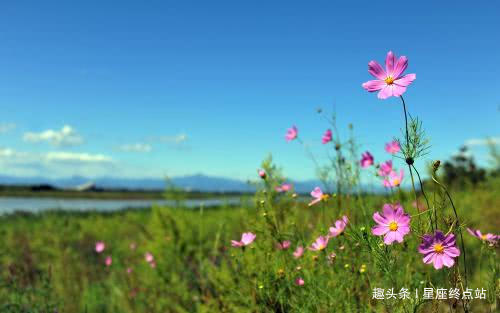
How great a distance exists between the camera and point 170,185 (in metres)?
5.43

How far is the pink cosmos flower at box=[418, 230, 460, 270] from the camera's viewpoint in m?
1.23

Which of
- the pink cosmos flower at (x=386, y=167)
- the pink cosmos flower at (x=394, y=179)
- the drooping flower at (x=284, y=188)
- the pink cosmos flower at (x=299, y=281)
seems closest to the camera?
the pink cosmos flower at (x=299, y=281)

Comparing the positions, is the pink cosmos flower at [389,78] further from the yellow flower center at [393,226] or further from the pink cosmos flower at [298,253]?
the pink cosmos flower at [298,253]

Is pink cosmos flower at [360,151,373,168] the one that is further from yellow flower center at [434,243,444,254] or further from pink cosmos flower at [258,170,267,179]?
yellow flower center at [434,243,444,254]

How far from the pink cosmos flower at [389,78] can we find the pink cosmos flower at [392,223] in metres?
0.33

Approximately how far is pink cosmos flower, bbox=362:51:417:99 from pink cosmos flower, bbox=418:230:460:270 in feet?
1.38

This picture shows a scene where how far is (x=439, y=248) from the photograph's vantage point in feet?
4.09

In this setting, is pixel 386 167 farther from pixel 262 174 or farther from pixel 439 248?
pixel 439 248

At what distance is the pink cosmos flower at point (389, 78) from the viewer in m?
1.23

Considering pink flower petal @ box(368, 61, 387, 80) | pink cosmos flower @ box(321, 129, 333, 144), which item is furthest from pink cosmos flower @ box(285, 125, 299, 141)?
pink flower petal @ box(368, 61, 387, 80)

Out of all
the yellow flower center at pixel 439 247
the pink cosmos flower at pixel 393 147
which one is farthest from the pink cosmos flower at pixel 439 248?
the pink cosmos flower at pixel 393 147

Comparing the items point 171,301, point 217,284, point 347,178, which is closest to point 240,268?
point 217,284

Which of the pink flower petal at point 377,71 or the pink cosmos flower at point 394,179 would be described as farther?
the pink cosmos flower at point 394,179

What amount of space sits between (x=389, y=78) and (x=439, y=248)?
1.68 ft
